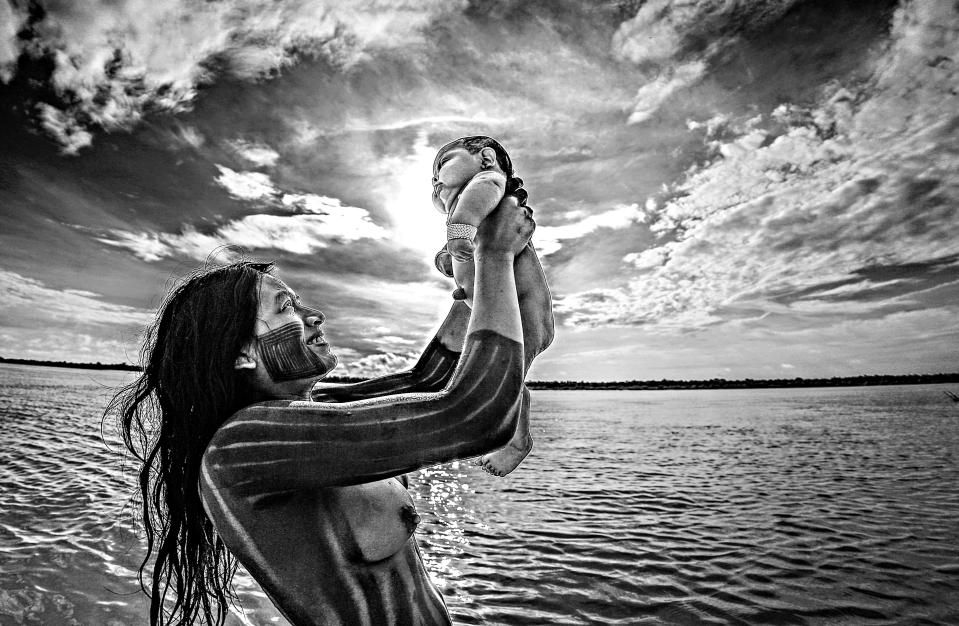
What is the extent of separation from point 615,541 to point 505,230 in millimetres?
9047

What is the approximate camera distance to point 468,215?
4.85 feet

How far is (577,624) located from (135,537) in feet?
25.1

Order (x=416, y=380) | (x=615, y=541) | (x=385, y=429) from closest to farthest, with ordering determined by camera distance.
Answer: (x=385, y=429) < (x=416, y=380) < (x=615, y=541)

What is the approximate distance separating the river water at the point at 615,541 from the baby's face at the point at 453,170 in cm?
480

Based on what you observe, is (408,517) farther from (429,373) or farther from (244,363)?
(244,363)

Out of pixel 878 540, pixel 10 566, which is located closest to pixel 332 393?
pixel 10 566

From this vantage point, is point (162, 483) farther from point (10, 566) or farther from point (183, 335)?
point (10, 566)

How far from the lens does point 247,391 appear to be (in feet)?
5.37

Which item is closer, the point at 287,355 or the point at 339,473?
the point at 339,473

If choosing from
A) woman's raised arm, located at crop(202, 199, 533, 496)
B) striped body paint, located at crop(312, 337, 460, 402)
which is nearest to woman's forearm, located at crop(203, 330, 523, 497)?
woman's raised arm, located at crop(202, 199, 533, 496)

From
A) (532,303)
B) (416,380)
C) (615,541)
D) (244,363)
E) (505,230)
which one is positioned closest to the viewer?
(505,230)

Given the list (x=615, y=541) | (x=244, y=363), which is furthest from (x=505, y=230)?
(x=615, y=541)

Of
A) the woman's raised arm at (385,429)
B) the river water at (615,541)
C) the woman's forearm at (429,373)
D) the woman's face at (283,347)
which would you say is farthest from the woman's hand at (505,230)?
the river water at (615,541)

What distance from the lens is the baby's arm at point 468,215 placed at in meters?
1.47
